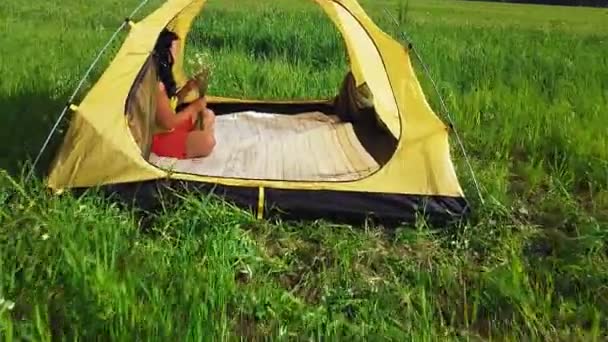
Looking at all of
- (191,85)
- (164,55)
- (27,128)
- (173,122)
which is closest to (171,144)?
(173,122)

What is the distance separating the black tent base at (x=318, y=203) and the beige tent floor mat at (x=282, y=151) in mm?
265

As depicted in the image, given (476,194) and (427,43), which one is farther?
(427,43)

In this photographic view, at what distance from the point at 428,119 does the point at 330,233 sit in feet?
3.19

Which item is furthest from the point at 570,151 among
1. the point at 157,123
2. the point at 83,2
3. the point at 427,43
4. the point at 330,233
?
the point at 83,2

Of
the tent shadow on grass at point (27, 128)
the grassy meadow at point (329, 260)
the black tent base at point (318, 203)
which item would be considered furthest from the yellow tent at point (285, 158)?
the tent shadow on grass at point (27, 128)

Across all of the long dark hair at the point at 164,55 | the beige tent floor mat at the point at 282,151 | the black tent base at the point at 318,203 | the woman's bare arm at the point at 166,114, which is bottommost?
the beige tent floor mat at the point at 282,151

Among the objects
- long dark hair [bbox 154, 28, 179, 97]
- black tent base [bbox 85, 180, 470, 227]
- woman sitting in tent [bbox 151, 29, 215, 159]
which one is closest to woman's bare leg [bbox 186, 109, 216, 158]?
woman sitting in tent [bbox 151, 29, 215, 159]

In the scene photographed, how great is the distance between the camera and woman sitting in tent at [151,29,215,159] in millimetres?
4949

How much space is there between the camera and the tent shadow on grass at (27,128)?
4.60 m

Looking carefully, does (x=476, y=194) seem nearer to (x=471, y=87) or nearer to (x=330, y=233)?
(x=330, y=233)

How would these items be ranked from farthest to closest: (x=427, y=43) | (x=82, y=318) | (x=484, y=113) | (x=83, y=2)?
(x=83, y=2), (x=427, y=43), (x=484, y=113), (x=82, y=318)

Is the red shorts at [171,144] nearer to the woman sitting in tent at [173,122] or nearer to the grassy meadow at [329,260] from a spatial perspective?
the woman sitting in tent at [173,122]

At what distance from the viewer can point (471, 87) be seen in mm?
7262

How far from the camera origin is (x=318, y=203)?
161 inches
